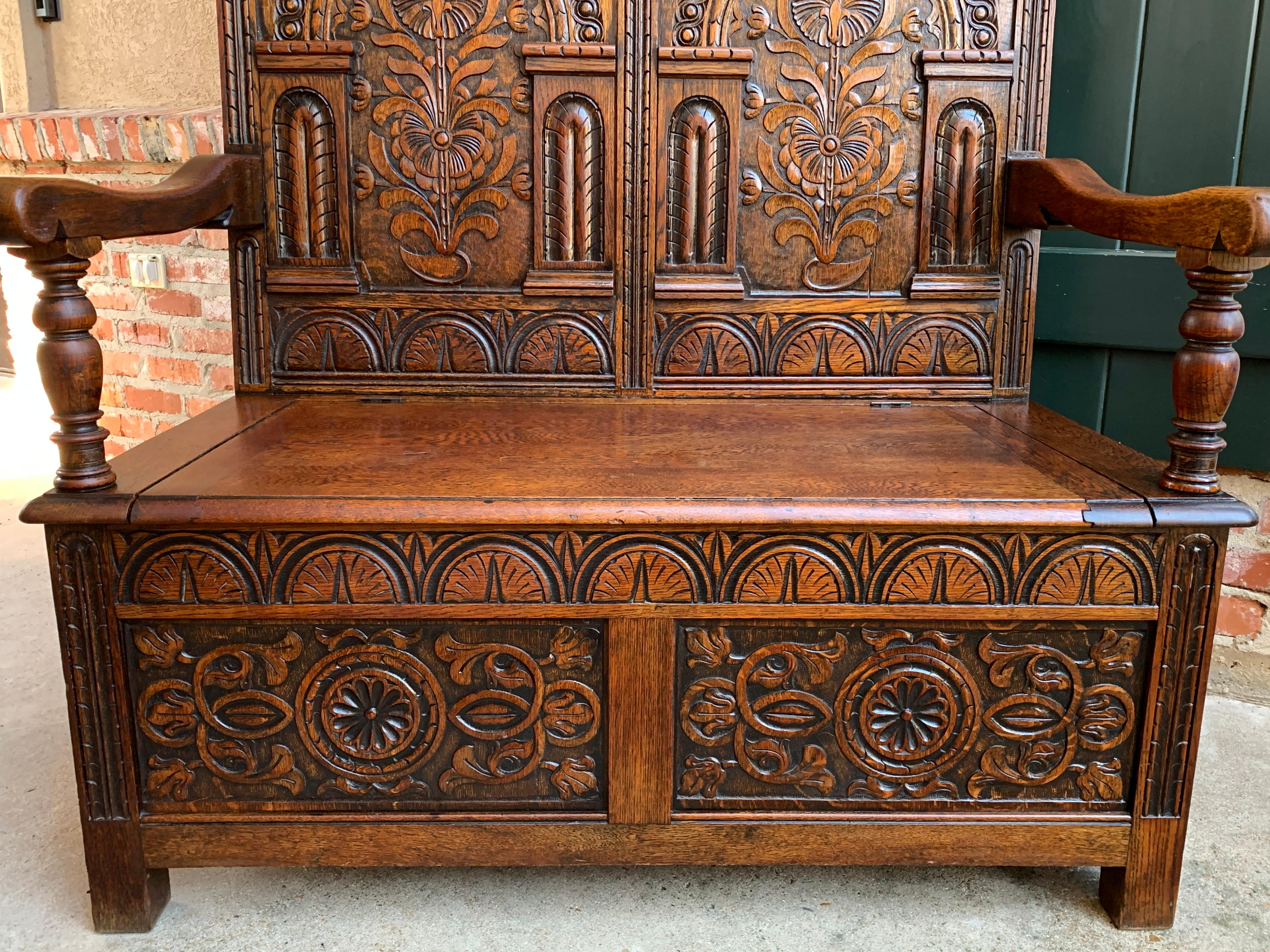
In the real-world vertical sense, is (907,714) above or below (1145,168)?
below

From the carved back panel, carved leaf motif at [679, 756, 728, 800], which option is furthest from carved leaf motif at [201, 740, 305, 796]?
the carved back panel

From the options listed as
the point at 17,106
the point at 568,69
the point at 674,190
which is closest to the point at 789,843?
the point at 674,190

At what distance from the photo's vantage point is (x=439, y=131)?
2.01 metres

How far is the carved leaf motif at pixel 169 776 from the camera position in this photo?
1.51 metres

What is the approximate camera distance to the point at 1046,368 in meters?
2.37

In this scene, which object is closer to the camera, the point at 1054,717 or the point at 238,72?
the point at 1054,717

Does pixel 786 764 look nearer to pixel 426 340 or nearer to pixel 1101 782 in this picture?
pixel 1101 782

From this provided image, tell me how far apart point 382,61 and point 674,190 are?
0.61m

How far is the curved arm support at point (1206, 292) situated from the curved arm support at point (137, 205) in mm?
1493

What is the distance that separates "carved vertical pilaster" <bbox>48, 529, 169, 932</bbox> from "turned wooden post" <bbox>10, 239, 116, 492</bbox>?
9 cm

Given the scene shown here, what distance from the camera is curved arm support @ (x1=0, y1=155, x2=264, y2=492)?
1.31 meters

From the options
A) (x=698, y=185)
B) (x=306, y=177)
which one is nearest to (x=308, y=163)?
(x=306, y=177)

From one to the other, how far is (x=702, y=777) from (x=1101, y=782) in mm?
593

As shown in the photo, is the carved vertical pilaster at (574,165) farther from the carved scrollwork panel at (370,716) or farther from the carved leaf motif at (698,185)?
the carved scrollwork panel at (370,716)
